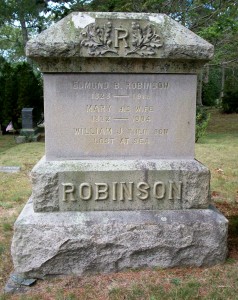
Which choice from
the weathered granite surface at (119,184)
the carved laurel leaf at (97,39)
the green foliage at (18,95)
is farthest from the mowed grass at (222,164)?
the green foliage at (18,95)

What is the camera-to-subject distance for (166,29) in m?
3.34

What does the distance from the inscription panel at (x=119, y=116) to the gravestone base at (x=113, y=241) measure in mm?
576

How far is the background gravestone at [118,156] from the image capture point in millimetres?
3279

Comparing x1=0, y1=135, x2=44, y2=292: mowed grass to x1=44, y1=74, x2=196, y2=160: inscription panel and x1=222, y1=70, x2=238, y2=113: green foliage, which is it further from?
x1=222, y1=70, x2=238, y2=113: green foliage

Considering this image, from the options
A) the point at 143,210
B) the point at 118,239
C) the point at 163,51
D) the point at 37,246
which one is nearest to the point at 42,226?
the point at 37,246

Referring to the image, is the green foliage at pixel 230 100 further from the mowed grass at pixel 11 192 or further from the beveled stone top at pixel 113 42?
the beveled stone top at pixel 113 42

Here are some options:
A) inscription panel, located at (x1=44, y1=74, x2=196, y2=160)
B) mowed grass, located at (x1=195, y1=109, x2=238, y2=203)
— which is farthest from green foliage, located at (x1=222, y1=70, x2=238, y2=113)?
inscription panel, located at (x1=44, y1=74, x2=196, y2=160)

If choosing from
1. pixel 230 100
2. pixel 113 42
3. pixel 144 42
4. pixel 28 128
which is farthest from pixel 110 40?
pixel 230 100

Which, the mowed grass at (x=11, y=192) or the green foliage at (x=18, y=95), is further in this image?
the green foliage at (x=18, y=95)

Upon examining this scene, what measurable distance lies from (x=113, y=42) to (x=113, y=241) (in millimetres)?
1726

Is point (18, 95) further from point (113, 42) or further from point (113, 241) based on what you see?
point (113, 241)

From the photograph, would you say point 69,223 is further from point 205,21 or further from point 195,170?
point 205,21

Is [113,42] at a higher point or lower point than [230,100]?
higher

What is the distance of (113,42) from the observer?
Result: 3.25 metres
